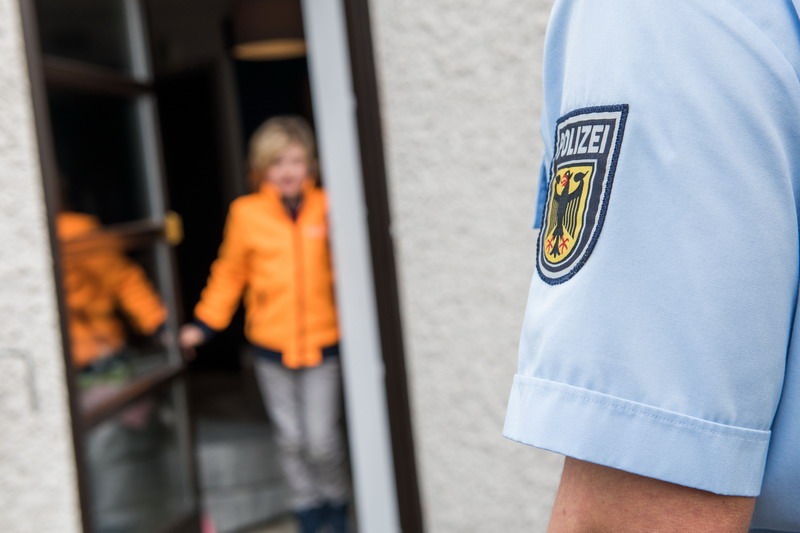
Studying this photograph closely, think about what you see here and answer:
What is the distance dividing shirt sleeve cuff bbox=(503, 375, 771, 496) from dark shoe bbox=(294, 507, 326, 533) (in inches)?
135

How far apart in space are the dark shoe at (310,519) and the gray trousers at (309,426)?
0.02m

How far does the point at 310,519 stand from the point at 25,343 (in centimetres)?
157

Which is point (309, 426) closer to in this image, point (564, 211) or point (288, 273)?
point (288, 273)

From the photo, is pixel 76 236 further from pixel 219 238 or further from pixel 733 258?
pixel 219 238

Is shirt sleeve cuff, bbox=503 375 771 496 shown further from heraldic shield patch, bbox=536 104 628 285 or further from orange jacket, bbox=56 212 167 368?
orange jacket, bbox=56 212 167 368

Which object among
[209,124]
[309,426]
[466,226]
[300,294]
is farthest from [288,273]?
[209,124]

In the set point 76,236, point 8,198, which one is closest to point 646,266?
point 8,198

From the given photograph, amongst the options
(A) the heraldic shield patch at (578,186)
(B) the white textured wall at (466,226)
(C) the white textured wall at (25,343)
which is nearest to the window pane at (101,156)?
(C) the white textured wall at (25,343)

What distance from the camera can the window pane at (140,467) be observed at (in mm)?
3266

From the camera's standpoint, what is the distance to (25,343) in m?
2.68

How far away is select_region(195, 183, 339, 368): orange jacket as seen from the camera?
3.67 meters

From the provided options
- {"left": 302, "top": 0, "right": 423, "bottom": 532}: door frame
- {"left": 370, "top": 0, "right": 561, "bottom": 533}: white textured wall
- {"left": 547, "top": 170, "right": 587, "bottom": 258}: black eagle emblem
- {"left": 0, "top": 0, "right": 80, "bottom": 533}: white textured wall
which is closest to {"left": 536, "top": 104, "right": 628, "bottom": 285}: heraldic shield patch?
{"left": 547, "top": 170, "right": 587, "bottom": 258}: black eagle emblem

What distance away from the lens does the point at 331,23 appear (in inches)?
116

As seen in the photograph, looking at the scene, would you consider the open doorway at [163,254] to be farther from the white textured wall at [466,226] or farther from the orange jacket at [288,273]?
the orange jacket at [288,273]
